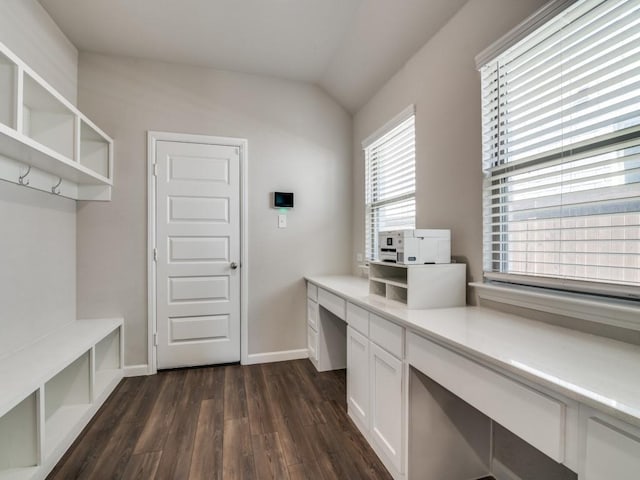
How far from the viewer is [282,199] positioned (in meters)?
3.25

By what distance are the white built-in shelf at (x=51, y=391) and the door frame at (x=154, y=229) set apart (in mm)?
254

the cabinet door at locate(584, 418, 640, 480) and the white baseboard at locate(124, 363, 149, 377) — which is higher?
the cabinet door at locate(584, 418, 640, 480)

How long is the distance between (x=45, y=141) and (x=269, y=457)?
249cm

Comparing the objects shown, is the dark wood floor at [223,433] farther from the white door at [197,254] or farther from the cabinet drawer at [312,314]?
the cabinet drawer at [312,314]

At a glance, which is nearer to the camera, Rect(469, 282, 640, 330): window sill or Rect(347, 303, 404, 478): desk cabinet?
Rect(469, 282, 640, 330): window sill

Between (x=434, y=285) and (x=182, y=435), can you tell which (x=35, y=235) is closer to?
(x=182, y=435)

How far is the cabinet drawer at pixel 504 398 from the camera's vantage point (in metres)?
0.85

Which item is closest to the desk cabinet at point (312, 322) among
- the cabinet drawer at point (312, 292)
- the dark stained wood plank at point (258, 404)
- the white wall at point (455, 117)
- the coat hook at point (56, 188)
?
the cabinet drawer at point (312, 292)

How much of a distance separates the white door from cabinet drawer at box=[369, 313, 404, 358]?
173 cm

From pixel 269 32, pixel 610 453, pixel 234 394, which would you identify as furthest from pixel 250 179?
pixel 610 453

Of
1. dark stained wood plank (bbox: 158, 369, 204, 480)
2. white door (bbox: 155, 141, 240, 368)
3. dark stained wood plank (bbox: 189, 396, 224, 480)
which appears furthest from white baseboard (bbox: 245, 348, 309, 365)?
dark stained wood plank (bbox: 189, 396, 224, 480)

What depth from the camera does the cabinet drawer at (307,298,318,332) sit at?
119 inches

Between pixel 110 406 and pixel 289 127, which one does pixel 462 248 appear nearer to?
pixel 289 127

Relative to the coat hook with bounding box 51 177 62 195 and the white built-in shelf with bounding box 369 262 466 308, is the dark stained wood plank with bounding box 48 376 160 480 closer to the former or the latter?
the coat hook with bounding box 51 177 62 195
